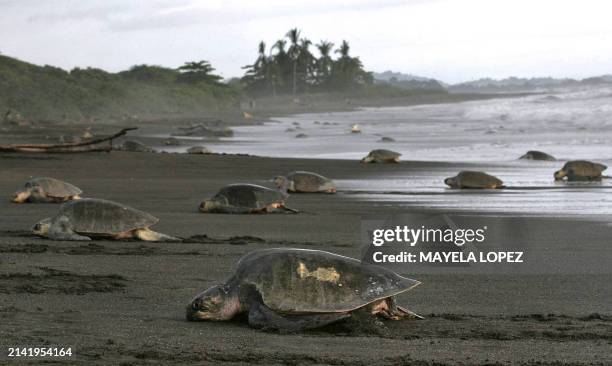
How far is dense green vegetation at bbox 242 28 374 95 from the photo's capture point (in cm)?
10812

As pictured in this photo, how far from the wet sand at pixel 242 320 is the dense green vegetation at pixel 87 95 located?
3769cm

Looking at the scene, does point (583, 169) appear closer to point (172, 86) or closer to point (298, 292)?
point (298, 292)

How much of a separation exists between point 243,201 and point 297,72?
328 feet

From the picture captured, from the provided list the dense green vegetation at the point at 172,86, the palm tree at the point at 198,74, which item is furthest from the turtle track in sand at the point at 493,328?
the palm tree at the point at 198,74

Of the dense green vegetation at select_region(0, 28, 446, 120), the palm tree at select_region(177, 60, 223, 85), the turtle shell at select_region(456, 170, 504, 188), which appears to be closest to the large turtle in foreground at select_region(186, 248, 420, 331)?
the turtle shell at select_region(456, 170, 504, 188)

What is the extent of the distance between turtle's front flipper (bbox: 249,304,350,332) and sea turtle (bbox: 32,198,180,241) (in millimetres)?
3718

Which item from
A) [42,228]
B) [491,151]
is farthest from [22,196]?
[491,151]

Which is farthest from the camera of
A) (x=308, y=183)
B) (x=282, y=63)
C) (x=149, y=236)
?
(x=282, y=63)

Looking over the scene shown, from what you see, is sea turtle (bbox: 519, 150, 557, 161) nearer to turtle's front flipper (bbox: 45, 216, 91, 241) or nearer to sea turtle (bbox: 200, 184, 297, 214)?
sea turtle (bbox: 200, 184, 297, 214)

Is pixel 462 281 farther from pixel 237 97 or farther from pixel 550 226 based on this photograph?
pixel 237 97

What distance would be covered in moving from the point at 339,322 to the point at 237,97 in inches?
3126

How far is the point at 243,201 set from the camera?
11.2 metres

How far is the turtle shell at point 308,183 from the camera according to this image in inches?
546

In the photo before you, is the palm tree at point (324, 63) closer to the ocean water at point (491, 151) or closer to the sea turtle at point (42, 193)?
the ocean water at point (491, 151)
